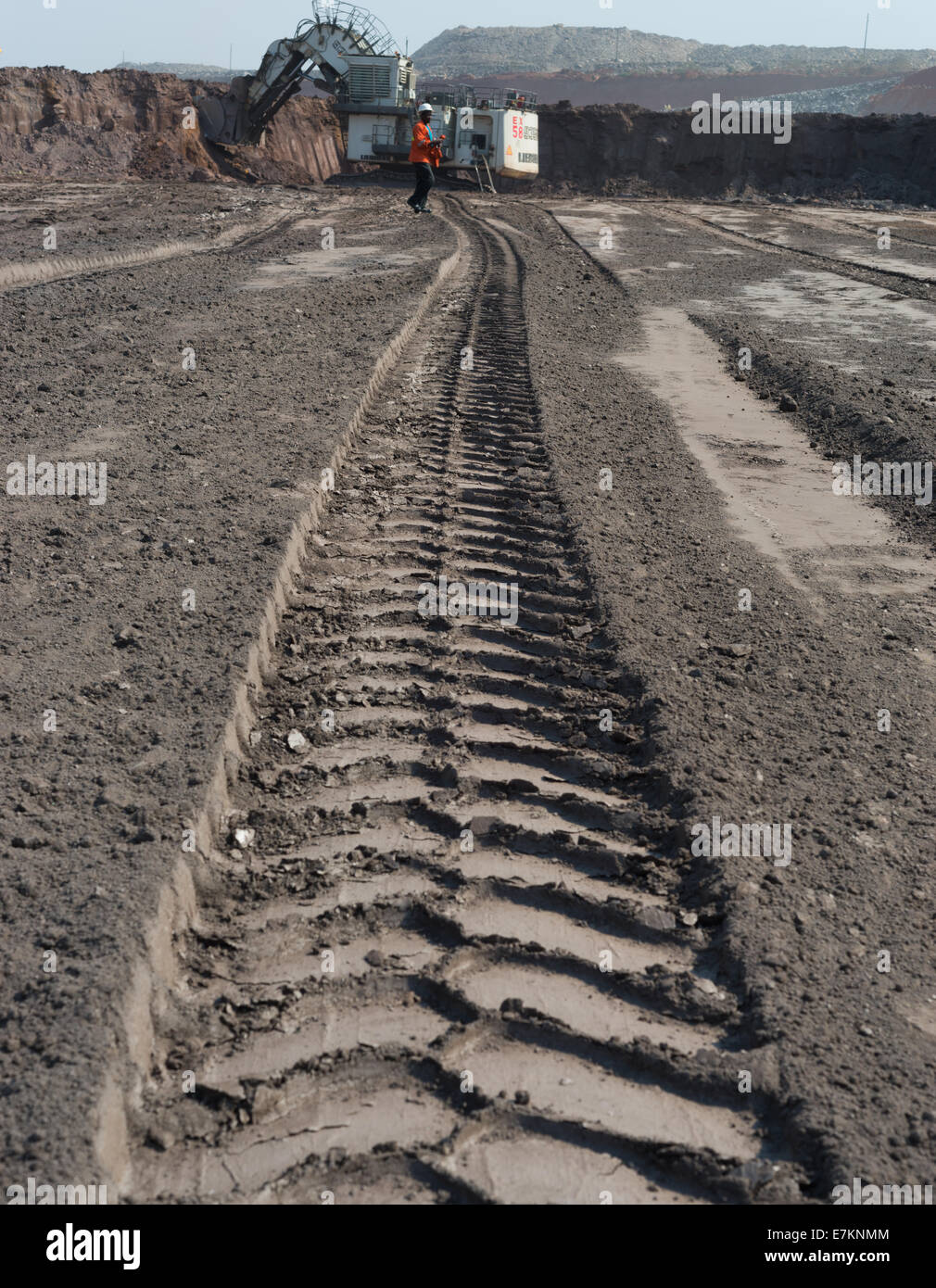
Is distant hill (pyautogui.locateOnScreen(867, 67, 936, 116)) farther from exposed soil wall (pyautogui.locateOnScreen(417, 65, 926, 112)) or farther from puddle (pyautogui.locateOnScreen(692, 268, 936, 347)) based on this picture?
puddle (pyautogui.locateOnScreen(692, 268, 936, 347))

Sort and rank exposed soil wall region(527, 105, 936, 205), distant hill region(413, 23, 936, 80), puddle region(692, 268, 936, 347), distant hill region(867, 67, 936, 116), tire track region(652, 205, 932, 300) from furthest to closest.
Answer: distant hill region(413, 23, 936, 80)
distant hill region(867, 67, 936, 116)
exposed soil wall region(527, 105, 936, 205)
tire track region(652, 205, 932, 300)
puddle region(692, 268, 936, 347)

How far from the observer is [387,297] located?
11.9 m

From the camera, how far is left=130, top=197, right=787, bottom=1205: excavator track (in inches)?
96.3

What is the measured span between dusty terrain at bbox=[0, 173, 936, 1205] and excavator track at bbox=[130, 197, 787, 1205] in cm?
1

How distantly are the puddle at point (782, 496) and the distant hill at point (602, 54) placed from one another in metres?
98.2

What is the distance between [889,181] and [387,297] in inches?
1100

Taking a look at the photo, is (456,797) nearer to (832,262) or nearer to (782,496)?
(782,496)

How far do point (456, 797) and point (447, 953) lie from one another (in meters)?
0.73

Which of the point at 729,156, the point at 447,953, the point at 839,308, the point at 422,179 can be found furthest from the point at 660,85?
the point at 447,953

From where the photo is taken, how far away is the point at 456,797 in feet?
12.0

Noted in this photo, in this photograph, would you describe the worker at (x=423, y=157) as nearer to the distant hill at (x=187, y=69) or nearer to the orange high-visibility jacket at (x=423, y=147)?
the orange high-visibility jacket at (x=423, y=147)

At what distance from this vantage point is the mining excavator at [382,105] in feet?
93.1

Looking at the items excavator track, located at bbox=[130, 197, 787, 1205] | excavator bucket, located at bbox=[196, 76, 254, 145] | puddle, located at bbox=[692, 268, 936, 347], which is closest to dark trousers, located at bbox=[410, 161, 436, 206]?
puddle, located at bbox=[692, 268, 936, 347]

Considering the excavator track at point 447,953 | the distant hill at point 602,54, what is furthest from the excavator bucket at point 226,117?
the distant hill at point 602,54
